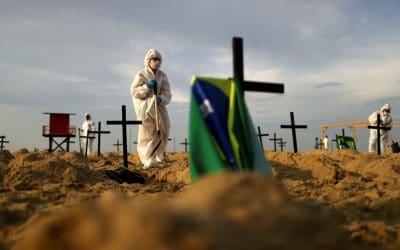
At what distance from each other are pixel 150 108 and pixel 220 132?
6324 mm

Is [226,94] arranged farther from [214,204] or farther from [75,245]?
[75,245]

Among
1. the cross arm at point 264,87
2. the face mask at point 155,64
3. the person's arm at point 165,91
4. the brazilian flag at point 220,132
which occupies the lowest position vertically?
the brazilian flag at point 220,132

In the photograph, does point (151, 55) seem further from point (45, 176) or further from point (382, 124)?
point (382, 124)

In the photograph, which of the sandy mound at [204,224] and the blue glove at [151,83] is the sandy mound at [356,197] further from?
the blue glove at [151,83]

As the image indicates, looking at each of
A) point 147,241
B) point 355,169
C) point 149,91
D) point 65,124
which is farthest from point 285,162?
point 65,124

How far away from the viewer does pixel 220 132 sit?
134 inches

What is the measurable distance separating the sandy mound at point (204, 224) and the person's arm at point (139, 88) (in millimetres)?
7544

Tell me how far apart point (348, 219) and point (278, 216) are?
204 cm

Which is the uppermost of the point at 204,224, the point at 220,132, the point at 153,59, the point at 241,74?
the point at 153,59

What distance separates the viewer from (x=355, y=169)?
9.74m

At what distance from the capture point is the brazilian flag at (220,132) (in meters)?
3.36

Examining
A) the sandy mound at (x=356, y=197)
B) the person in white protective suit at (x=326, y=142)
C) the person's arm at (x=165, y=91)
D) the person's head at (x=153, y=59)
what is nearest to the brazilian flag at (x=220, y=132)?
the sandy mound at (x=356, y=197)

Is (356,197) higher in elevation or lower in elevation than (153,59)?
lower

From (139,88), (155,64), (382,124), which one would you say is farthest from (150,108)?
(382,124)
